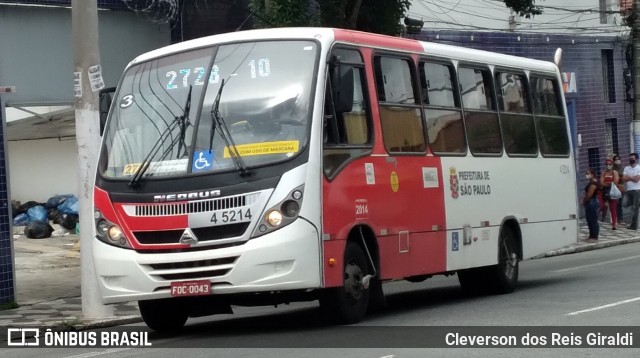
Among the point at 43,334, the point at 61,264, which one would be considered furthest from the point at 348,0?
the point at 43,334

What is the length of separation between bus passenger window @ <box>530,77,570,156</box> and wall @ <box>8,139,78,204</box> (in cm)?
1437

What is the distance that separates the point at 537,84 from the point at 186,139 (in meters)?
7.46

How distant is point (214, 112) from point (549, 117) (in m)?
7.50

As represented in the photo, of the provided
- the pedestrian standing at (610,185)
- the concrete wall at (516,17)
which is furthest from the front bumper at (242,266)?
the pedestrian standing at (610,185)

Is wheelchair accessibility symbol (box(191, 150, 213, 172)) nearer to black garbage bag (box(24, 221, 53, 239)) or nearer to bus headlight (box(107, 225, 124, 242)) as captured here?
bus headlight (box(107, 225, 124, 242))

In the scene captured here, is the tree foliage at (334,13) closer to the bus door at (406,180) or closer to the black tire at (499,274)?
the black tire at (499,274)

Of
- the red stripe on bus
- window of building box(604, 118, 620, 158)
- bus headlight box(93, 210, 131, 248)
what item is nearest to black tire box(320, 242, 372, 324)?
bus headlight box(93, 210, 131, 248)

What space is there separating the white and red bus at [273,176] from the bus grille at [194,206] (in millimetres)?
13

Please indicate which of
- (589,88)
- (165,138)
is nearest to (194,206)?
(165,138)

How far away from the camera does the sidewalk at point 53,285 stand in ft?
50.1

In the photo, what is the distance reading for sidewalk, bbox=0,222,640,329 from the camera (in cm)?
1527

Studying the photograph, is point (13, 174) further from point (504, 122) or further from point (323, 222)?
point (323, 222)

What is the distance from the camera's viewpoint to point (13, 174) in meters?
29.8

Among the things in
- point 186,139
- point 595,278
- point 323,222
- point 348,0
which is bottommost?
point 595,278
